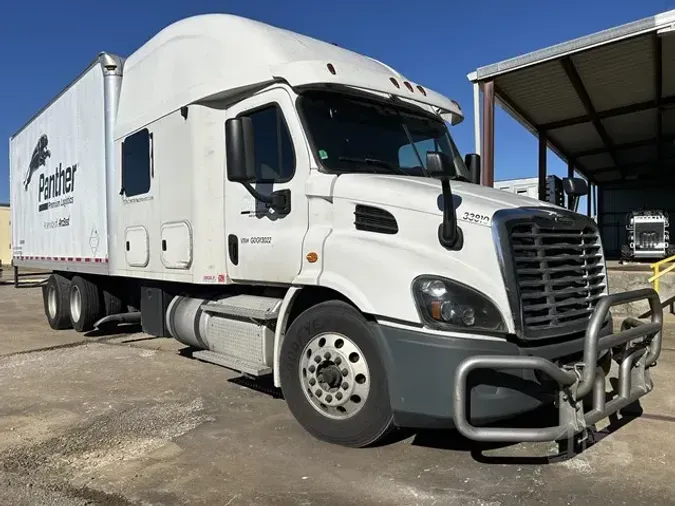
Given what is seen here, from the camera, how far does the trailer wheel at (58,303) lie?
9.54 metres

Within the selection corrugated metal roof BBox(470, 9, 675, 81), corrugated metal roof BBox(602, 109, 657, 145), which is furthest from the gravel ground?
corrugated metal roof BBox(602, 109, 657, 145)

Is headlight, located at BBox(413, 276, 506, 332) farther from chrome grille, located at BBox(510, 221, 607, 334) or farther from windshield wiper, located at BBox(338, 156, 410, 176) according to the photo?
windshield wiper, located at BBox(338, 156, 410, 176)

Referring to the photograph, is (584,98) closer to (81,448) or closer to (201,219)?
(201,219)

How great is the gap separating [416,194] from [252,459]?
2158 millimetres

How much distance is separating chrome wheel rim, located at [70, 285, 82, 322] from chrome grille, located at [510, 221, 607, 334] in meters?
7.28

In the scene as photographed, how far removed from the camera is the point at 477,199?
3.95 metres

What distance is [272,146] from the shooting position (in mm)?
4805

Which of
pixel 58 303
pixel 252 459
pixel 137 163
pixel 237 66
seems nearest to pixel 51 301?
pixel 58 303

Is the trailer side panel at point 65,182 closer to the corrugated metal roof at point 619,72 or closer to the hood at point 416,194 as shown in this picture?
the hood at point 416,194

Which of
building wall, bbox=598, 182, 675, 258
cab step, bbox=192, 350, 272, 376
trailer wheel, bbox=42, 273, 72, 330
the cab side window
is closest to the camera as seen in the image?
the cab side window

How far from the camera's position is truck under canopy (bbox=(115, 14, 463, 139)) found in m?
4.74

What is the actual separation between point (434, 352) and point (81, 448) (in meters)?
2.70

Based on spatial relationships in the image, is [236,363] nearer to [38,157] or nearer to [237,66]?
[237,66]

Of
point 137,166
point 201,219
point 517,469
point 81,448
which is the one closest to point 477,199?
point 517,469
